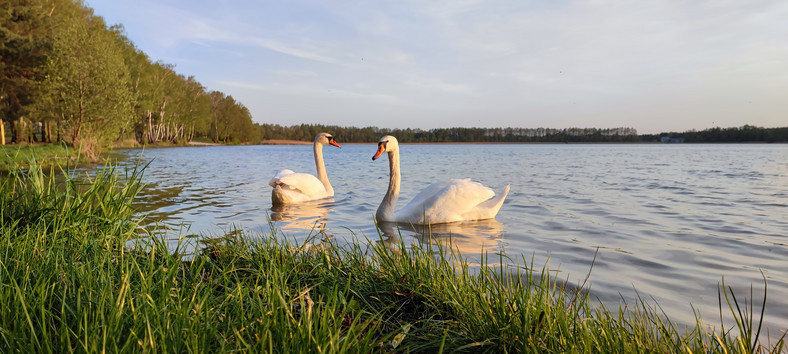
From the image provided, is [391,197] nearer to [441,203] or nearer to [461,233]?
[441,203]

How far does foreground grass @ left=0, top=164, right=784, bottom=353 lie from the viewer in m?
1.79

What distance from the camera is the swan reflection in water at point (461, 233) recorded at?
18.8ft

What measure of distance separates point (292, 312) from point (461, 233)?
4.34 metres

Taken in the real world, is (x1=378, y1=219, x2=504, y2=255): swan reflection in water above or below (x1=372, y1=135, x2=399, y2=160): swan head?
below

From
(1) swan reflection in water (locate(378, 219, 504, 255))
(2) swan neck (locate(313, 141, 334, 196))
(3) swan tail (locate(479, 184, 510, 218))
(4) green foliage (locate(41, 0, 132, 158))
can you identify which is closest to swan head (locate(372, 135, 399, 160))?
(1) swan reflection in water (locate(378, 219, 504, 255))

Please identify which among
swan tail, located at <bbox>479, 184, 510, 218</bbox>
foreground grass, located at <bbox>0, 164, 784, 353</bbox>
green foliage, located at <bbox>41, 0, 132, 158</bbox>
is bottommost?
swan tail, located at <bbox>479, 184, 510, 218</bbox>

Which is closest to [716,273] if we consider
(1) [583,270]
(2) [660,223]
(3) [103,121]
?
(1) [583,270]

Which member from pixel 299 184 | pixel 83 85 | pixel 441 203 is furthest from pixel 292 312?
pixel 83 85

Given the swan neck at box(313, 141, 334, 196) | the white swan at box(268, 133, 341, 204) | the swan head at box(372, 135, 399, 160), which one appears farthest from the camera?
the swan neck at box(313, 141, 334, 196)

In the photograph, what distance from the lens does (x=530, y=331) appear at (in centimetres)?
206

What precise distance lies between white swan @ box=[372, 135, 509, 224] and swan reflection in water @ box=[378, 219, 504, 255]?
12 centimetres

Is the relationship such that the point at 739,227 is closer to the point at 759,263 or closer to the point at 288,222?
the point at 759,263

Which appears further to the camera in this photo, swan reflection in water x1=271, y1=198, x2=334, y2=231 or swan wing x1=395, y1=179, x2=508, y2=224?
swan reflection in water x1=271, y1=198, x2=334, y2=231

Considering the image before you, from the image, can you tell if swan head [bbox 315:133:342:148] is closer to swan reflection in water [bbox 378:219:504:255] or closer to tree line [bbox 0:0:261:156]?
swan reflection in water [bbox 378:219:504:255]
